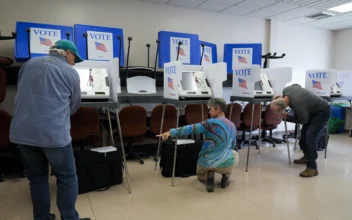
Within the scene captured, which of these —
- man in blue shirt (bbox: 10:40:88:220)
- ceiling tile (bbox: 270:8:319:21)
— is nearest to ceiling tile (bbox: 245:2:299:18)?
ceiling tile (bbox: 270:8:319:21)

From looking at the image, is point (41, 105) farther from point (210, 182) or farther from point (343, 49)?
point (343, 49)

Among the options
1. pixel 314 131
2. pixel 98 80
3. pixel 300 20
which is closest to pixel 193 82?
pixel 98 80

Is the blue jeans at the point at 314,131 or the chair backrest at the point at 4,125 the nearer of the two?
the chair backrest at the point at 4,125

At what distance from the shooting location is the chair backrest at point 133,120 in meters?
3.40

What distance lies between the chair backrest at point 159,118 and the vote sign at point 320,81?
226cm

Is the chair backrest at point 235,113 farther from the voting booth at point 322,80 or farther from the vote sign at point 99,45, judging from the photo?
the vote sign at point 99,45

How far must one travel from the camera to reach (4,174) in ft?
10.1

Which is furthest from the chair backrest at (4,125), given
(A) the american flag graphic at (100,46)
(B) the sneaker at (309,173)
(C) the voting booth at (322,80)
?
(C) the voting booth at (322,80)

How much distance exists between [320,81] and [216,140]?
8.00 feet

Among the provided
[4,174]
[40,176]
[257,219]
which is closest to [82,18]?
[4,174]

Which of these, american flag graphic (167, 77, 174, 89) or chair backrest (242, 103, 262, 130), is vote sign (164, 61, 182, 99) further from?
chair backrest (242, 103, 262, 130)

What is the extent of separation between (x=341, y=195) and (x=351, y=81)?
2.92 m

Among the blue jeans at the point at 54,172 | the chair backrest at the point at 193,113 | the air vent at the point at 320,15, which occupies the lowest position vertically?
the blue jeans at the point at 54,172

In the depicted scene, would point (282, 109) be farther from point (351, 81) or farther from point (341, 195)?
point (351, 81)
